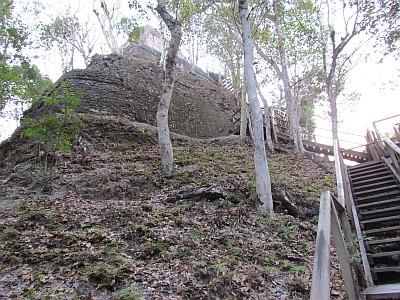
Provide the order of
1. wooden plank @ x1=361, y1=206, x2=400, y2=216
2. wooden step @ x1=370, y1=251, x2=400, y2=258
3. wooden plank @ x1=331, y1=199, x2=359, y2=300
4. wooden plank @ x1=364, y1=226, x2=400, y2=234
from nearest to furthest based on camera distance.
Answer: wooden plank @ x1=331, y1=199, x2=359, y2=300 < wooden step @ x1=370, y1=251, x2=400, y2=258 < wooden plank @ x1=364, y1=226, x2=400, y2=234 < wooden plank @ x1=361, y1=206, x2=400, y2=216

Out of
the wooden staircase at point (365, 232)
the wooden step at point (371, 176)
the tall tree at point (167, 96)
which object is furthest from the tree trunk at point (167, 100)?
the wooden step at point (371, 176)

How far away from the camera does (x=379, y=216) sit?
5.90 m

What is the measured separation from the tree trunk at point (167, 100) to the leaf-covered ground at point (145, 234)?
43 cm

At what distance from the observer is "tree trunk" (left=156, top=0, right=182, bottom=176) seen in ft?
27.8

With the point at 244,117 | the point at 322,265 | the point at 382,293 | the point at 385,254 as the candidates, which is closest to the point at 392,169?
the point at 385,254

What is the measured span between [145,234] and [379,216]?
3.99 metres

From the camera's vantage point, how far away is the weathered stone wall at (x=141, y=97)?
13.6 meters

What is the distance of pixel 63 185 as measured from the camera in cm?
777

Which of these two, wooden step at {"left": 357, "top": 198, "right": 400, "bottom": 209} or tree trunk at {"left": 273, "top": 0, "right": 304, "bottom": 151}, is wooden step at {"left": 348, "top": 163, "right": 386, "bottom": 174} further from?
tree trunk at {"left": 273, "top": 0, "right": 304, "bottom": 151}

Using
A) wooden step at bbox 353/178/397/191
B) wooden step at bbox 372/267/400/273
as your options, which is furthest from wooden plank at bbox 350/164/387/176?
wooden step at bbox 372/267/400/273

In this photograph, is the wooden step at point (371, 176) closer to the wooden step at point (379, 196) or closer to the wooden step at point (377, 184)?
the wooden step at point (377, 184)

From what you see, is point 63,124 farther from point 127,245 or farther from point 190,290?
point 190,290

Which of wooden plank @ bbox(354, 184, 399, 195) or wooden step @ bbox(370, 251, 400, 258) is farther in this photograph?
wooden plank @ bbox(354, 184, 399, 195)

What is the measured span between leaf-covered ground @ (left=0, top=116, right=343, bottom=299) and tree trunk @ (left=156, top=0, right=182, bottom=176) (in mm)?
432
